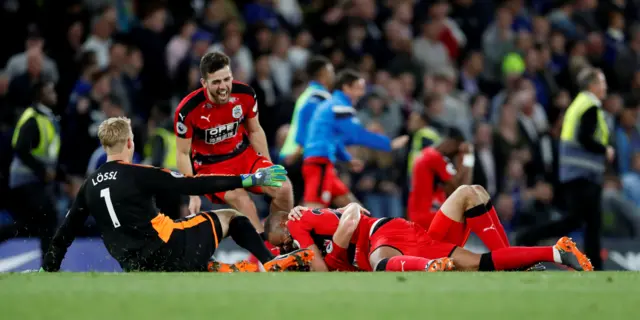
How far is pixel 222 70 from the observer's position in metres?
8.77

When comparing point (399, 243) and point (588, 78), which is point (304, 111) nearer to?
point (588, 78)

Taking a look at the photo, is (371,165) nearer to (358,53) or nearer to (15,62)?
(358,53)

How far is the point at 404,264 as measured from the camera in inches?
292

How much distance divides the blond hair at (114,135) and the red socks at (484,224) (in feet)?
8.62

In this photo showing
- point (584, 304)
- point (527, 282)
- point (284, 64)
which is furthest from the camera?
point (284, 64)

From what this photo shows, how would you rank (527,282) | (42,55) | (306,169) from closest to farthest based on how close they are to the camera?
(527,282) → (306,169) → (42,55)

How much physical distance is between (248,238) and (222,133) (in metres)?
1.57

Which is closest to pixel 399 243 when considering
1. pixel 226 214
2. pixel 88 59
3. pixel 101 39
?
pixel 226 214

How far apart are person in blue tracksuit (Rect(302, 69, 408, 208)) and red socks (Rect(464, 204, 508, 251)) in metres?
3.41

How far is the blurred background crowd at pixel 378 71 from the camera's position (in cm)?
1323

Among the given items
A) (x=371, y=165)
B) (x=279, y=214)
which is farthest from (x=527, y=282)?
(x=371, y=165)

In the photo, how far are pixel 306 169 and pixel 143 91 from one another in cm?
316

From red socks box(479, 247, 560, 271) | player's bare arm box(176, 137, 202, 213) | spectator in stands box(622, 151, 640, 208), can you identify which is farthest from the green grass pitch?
spectator in stands box(622, 151, 640, 208)

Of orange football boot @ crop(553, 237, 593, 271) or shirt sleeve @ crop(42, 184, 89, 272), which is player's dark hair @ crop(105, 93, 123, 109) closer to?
shirt sleeve @ crop(42, 184, 89, 272)
